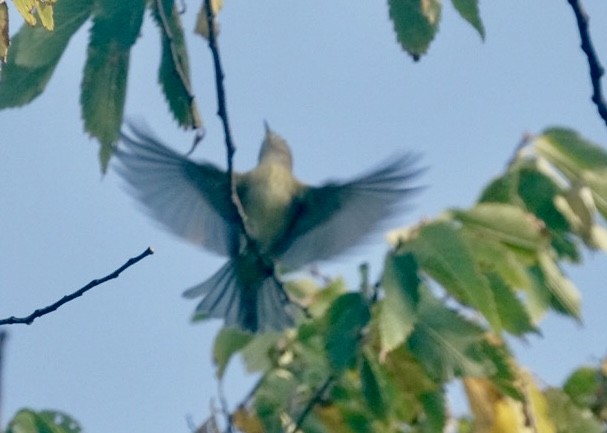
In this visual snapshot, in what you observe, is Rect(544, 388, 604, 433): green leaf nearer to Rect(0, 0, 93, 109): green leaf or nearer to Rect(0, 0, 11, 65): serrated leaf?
Rect(0, 0, 93, 109): green leaf

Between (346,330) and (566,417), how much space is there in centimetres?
61

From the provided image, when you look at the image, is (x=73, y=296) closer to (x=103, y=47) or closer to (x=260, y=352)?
(x=103, y=47)

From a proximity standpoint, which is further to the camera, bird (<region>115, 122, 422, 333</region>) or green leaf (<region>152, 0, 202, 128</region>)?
bird (<region>115, 122, 422, 333</region>)

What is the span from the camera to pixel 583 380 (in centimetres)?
295

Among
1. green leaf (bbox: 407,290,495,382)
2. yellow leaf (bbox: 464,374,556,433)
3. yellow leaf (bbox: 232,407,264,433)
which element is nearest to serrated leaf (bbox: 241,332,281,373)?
yellow leaf (bbox: 232,407,264,433)

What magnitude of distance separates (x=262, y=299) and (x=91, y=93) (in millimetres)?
1918

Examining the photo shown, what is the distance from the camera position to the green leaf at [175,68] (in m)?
2.75

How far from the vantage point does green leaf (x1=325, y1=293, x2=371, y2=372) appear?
8.21 ft

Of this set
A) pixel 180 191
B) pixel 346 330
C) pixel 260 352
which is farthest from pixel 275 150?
pixel 346 330

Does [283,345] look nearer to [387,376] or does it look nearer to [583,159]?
[387,376]

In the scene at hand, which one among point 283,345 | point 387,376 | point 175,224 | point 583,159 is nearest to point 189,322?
point 175,224

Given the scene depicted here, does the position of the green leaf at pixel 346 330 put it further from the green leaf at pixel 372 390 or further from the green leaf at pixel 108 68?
the green leaf at pixel 108 68

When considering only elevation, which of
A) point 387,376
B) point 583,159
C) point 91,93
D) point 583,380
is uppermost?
point 91,93

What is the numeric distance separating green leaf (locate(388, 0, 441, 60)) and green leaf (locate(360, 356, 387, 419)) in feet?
2.22
